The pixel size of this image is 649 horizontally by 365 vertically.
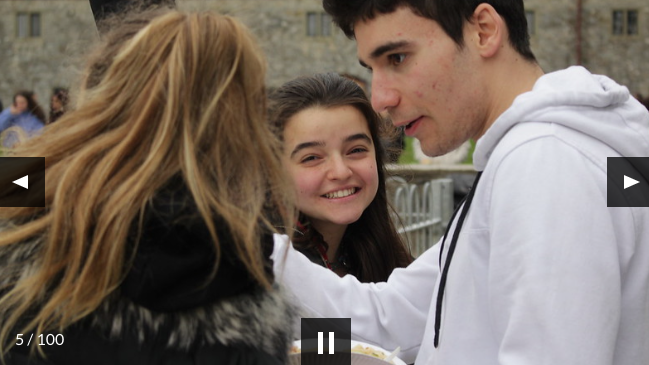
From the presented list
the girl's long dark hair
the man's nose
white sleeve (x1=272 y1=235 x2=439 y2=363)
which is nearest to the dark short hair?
the man's nose

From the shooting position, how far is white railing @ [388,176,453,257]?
5.07m

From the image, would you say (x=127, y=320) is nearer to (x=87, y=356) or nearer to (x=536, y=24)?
(x=87, y=356)

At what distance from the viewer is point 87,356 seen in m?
1.23

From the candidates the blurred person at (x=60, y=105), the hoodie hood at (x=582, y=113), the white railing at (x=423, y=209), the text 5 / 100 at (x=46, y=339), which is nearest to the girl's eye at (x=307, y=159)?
the blurred person at (x=60, y=105)

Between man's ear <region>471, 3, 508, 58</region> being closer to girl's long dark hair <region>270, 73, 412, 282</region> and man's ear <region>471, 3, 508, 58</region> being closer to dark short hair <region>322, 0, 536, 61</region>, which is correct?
dark short hair <region>322, 0, 536, 61</region>

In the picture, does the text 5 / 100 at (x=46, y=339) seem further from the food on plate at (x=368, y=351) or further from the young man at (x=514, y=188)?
the food on plate at (x=368, y=351)

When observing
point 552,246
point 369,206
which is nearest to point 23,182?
point 552,246

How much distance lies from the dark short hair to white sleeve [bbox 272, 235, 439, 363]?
594 millimetres

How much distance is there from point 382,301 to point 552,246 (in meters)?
0.83

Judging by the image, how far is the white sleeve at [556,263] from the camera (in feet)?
4.03

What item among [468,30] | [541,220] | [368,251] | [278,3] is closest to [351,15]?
[468,30]

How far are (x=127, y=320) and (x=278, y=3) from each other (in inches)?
1158

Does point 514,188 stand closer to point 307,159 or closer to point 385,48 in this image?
point 385,48

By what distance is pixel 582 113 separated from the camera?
1.38 meters
